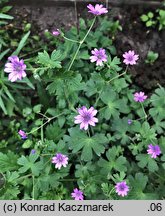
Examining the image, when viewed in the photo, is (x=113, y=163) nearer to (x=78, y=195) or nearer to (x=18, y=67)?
(x=78, y=195)

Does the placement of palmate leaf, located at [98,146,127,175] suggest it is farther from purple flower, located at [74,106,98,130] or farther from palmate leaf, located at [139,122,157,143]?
purple flower, located at [74,106,98,130]

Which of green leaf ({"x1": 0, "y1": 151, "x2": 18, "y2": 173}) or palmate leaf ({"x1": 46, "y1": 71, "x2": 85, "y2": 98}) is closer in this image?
palmate leaf ({"x1": 46, "y1": 71, "x2": 85, "y2": 98})

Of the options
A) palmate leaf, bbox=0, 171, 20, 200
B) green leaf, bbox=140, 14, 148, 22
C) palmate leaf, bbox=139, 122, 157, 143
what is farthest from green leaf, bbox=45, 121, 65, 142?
green leaf, bbox=140, 14, 148, 22

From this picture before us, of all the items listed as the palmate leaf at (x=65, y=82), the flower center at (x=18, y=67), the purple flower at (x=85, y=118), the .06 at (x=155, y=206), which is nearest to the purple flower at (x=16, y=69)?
the flower center at (x=18, y=67)

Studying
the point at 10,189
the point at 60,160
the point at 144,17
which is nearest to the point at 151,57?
the point at 144,17

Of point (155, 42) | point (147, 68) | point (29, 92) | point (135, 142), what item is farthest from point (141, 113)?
point (29, 92)

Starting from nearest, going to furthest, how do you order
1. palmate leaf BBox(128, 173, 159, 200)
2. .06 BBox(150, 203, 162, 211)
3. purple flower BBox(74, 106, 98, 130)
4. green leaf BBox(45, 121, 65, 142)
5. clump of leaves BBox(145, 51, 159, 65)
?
purple flower BBox(74, 106, 98, 130)
.06 BBox(150, 203, 162, 211)
palmate leaf BBox(128, 173, 159, 200)
green leaf BBox(45, 121, 65, 142)
clump of leaves BBox(145, 51, 159, 65)

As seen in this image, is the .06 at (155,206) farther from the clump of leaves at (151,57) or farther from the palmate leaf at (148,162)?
the clump of leaves at (151,57)
